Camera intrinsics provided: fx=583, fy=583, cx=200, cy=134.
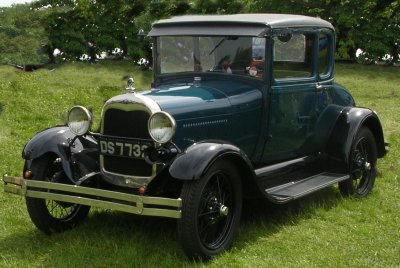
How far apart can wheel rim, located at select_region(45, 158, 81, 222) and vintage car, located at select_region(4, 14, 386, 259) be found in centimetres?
1

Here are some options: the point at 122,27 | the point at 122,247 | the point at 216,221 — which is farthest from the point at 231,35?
the point at 122,27

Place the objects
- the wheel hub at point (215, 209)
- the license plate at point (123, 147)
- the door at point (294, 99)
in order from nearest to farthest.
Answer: the wheel hub at point (215, 209) → the license plate at point (123, 147) → the door at point (294, 99)

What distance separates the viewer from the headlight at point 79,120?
5.10 meters

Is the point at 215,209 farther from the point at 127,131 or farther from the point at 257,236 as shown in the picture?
the point at 127,131

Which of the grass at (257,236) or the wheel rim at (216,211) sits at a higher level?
the wheel rim at (216,211)

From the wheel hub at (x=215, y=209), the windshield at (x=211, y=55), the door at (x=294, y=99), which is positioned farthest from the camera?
the door at (x=294, y=99)

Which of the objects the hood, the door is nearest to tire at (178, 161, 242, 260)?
the hood

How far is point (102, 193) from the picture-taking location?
176 inches

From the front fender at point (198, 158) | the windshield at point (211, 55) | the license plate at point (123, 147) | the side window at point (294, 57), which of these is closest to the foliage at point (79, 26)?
the windshield at point (211, 55)

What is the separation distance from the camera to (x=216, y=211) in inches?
183

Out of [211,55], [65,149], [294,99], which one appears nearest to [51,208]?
[65,149]

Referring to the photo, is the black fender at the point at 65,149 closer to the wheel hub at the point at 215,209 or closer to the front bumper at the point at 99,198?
the front bumper at the point at 99,198

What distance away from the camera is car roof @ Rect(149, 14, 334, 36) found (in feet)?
17.6

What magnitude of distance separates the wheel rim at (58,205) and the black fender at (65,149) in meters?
0.22
